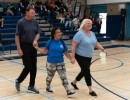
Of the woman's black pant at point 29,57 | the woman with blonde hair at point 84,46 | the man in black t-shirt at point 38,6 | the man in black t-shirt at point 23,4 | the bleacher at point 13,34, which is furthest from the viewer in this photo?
the man in black t-shirt at point 38,6

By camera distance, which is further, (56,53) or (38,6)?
(38,6)

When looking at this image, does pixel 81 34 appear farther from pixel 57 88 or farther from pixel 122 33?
pixel 122 33

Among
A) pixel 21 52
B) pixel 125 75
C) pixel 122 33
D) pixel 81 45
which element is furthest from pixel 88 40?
pixel 122 33

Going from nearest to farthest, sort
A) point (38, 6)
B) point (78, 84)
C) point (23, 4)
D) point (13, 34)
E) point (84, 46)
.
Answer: point (84, 46) → point (78, 84) → point (13, 34) → point (23, 4) → point (38, 6)

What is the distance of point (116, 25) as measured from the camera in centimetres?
1962

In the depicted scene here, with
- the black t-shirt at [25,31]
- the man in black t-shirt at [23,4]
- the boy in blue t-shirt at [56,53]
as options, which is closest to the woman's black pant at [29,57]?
the black t-shirt at [25,31]

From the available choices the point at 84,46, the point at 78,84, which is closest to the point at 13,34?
the point at 78,84

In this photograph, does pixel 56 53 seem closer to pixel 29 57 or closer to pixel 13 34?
pixel 29 57

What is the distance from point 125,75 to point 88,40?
2560mm

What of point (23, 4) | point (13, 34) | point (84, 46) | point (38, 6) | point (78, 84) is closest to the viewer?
point (84, 46)

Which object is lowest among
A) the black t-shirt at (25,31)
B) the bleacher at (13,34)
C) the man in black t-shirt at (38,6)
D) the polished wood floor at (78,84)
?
the polished wood floor at (78,84)

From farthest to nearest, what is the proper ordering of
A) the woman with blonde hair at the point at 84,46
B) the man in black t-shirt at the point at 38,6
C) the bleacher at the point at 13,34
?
1. the man in black t-shirt at the point at 38,6
2. the bleacher at the point at 13,34
3. the woman with blonde hair at the point at 84,46

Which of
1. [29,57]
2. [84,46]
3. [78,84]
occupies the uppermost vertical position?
[84,46]

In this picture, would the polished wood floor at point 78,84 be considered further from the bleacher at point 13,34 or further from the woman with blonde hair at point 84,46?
the bleacher at point 13,34
